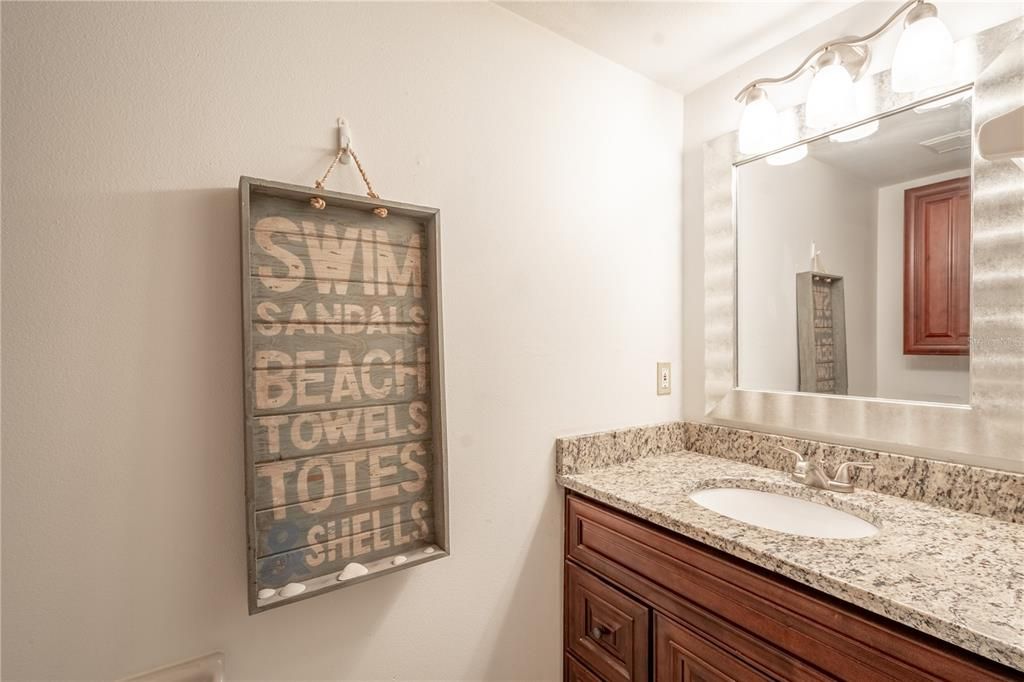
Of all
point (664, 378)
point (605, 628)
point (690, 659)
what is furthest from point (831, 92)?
point (605, 628)

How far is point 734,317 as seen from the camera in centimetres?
153

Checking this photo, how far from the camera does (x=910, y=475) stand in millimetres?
1107

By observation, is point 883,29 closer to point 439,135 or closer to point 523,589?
point 439,135

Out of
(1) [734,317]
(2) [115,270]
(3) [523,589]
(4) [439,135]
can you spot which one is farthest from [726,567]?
(2) [115,270]

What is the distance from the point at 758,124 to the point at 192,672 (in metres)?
1.93

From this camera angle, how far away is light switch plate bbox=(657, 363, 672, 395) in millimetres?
1602

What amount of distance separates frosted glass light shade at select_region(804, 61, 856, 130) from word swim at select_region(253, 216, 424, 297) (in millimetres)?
1132

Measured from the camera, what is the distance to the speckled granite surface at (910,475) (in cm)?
98

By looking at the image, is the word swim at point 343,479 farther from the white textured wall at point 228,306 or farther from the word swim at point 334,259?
the word swim at point 334,259

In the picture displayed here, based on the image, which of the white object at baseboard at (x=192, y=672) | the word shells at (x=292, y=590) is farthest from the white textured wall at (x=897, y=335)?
the white object at baseboard at (x=192, y=672)

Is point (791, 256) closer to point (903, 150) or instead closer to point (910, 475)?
point (903, 150)

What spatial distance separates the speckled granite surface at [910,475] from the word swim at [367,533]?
3.40 ft

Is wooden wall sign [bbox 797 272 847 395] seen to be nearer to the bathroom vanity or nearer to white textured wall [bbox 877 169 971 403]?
white textured wall [bbox 877 169 971 403]

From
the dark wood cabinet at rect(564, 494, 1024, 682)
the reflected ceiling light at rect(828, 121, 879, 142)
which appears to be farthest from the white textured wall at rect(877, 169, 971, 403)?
the dark wood cabinet at rect(564, 494, 1024, 682)
